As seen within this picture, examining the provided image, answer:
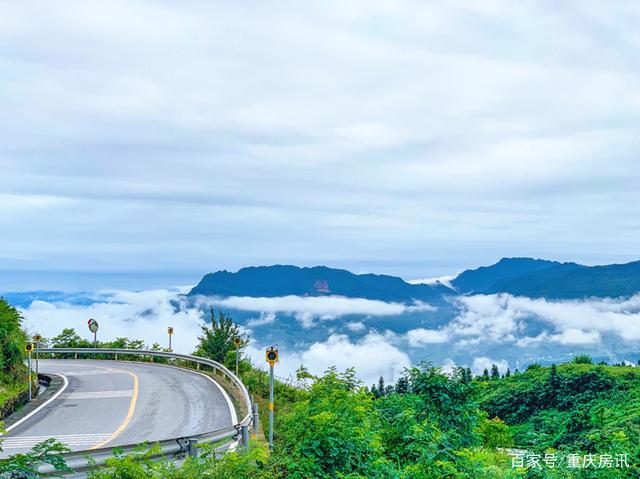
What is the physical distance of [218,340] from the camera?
132ft

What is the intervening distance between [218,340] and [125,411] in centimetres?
1620

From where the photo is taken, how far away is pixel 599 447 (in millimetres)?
19469

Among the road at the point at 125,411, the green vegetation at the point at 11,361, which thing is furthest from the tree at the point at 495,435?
the green vegetation at the point at 11,361

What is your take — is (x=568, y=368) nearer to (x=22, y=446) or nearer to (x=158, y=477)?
(x=22, y=446)

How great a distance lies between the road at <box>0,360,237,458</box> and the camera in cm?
1972

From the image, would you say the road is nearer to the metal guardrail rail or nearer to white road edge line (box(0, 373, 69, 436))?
white road edge line (box(0, 373, 69, 436))

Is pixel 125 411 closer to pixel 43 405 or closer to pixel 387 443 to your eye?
pixel 43 405

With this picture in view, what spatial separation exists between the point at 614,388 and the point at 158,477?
5776cm

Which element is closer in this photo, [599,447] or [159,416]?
[599,447]

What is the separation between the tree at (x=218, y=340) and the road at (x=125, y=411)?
174 inches

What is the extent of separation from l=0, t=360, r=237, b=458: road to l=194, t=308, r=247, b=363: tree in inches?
174

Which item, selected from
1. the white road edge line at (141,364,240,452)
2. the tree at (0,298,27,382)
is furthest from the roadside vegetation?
the tree at (0,298,27,382)

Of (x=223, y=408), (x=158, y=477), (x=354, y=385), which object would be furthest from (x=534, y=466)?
(x=223, y=408)

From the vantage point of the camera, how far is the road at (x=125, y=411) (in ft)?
64.7
